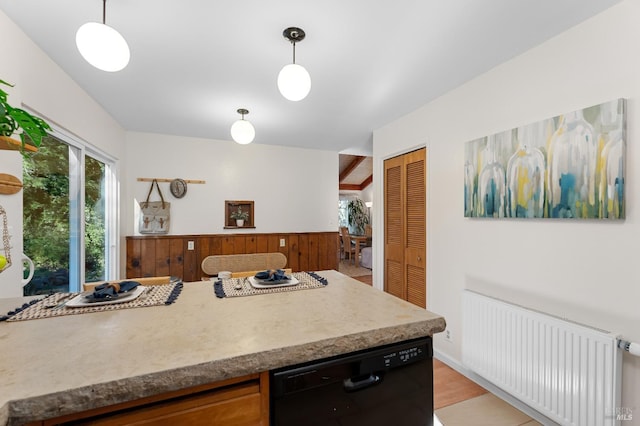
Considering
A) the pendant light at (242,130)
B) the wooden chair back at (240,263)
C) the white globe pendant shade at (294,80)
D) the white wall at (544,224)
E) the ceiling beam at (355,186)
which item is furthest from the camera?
the ceiling beam at (355,186)

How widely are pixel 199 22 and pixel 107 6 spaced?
0.43 m

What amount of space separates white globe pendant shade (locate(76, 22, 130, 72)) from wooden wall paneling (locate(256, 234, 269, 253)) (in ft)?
9.80

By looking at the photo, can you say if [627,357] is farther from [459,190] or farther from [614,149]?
[459,190]

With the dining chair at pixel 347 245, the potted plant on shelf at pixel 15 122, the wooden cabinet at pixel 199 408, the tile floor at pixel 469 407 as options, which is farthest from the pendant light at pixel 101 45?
the dining chair at pixel 347 245

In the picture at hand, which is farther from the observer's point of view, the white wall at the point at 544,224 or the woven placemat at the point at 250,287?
the white wall at the point at 544,224

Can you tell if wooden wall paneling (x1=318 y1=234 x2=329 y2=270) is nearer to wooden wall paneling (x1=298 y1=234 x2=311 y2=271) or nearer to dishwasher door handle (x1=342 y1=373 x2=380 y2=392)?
wooden wall paneling (x1=298 y1=234 x2=311 y2=271)

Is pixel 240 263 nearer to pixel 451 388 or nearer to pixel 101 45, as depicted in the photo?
pixel 451 388

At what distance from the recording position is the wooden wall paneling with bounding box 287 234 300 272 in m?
4.25

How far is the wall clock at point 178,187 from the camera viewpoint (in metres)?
3.66

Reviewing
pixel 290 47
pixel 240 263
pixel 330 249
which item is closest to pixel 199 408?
pixel 290 47

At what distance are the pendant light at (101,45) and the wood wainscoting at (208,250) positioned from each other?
278cm

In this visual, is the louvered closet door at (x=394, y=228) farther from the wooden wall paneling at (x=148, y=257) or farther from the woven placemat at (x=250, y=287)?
the wooden wall paneling at (x=148, y=257)

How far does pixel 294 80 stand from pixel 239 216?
281 centimetres

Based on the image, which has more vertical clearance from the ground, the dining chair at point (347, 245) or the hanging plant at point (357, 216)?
the hanging plant at point (357, 216)
